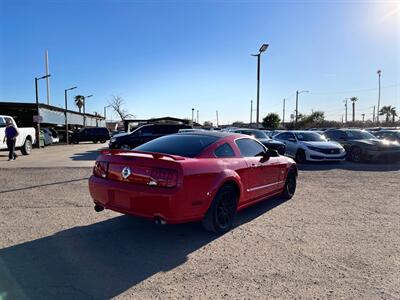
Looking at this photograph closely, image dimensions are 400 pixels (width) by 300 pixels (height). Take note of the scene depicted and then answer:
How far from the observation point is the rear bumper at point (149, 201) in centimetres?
403

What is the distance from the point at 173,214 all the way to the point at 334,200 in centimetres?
443

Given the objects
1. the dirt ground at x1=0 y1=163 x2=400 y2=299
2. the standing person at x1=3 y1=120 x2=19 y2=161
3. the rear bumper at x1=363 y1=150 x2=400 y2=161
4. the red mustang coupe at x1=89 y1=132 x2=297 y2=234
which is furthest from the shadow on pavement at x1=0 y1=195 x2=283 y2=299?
the rear bumper at x1=363 y1=150 x2=400 y2=161

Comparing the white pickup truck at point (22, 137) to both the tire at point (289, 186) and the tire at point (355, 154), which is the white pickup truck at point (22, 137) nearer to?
the tire at point (289, 186)

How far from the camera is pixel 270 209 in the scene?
6.30 meters

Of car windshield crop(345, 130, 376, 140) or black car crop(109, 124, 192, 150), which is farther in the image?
black car crop(109, 124, 192, 150)

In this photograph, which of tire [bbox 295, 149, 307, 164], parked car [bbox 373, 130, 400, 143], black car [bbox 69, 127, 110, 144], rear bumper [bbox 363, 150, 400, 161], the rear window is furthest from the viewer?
black car [bbox 69, 127, 110, 144]

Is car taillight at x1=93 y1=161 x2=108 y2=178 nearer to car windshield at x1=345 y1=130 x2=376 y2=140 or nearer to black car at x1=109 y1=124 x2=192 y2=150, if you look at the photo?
black car at x1=109 y1=124 x2=192 y2=150

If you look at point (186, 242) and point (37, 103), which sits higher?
point (37, 103)

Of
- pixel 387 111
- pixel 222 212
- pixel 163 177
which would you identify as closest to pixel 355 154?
pixel 222 212

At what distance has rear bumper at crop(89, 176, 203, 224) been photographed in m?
4.03

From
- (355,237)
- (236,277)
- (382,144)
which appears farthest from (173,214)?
(382,144)

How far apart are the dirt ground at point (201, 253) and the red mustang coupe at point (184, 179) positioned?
44 centimetres

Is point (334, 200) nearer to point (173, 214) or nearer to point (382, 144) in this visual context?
point (173, 214)

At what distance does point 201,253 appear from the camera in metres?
4.11
